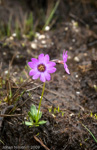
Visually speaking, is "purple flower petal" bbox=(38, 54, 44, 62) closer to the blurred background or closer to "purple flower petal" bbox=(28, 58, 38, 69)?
"purple flower petal" bbox=(28, 58, 38, 69)

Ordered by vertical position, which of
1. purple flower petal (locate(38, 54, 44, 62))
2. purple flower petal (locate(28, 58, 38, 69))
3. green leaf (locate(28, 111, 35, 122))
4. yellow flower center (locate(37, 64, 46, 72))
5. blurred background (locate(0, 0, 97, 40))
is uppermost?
blurred background (locate(0, 0, 97, 40))

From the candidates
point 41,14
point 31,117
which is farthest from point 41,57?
point 41,14

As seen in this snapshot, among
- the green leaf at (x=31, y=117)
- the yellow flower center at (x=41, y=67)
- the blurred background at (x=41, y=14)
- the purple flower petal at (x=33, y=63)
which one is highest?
the blurred background at (x=41, y=14)

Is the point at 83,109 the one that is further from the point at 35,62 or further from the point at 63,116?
the point at 35,62

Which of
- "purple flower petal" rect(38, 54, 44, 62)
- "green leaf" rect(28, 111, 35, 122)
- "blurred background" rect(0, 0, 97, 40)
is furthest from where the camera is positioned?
"blurred background" rect(0, 0, 97, 40)

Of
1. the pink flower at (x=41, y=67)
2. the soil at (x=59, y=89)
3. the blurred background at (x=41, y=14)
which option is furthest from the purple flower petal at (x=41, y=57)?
the blurred background at (x=41, y=14)

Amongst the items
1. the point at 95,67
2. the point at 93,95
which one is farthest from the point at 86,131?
the point at 95,67

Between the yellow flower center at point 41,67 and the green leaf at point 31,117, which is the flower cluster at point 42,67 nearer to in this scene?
the yellow flower center at point 41,67

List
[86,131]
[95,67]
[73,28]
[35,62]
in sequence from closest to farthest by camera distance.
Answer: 1. [35,62]
2. [86,131]
3. [95,67]
4. [73,28]

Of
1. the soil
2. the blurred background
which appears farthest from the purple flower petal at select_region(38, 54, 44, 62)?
the blurred background
